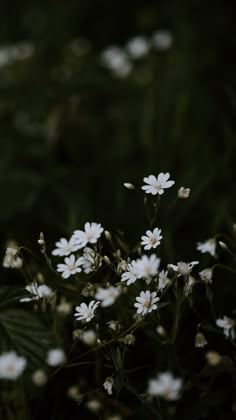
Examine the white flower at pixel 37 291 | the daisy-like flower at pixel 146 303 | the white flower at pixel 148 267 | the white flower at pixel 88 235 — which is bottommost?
the daisy-like flower at pixel 146 303

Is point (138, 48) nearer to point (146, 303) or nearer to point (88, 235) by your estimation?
point (88, 235)

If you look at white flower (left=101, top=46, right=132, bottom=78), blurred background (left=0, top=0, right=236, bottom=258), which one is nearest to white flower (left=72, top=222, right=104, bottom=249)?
blurred background (left=0, top=0, right=236, bottom=258)

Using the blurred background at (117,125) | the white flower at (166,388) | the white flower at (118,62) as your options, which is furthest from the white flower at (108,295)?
the white flower at (118,62)

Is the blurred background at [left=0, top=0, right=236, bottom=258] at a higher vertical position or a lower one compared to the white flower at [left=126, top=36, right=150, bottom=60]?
lower

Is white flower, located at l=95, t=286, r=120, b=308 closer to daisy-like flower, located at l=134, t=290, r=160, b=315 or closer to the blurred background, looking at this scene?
daisy-like flower, located at l=134, t=290, r=160, b=315

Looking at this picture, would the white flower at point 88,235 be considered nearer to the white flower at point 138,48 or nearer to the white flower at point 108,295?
the white flower at point 108,295

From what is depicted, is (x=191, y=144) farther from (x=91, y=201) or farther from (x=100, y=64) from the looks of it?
(x=100, y=64)

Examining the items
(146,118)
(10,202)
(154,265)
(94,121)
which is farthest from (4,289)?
(94,121)

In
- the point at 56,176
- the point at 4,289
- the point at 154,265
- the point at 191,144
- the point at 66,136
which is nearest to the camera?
the point at 154,265
